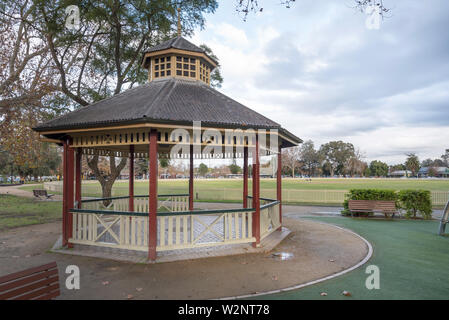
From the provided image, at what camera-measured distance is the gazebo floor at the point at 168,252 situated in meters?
6.66

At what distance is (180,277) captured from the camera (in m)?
5.40

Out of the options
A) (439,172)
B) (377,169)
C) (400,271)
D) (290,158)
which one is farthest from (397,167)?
(400,271)

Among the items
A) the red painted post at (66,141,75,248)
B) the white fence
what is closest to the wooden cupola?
the red painted post at (66,141,75,248)

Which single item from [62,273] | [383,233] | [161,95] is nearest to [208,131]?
[161,95]

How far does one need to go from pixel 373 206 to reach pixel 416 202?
201 cm

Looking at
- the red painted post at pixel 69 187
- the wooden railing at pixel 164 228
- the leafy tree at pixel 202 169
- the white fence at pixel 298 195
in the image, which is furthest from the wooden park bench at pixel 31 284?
the leafy tree at pixel 202 169

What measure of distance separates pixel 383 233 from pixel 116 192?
2410 centimetres

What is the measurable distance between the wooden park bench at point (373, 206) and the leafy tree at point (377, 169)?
107 meters

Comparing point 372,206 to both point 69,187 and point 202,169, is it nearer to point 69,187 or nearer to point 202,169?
point 69,187

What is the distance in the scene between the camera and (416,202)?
42.9 ft

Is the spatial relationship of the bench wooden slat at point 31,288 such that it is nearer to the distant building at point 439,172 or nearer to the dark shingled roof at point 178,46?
the dark shingled roof at point 178,46

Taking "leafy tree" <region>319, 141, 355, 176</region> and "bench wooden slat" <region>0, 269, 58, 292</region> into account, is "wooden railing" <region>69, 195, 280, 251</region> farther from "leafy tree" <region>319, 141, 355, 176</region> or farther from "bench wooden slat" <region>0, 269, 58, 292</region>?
"leafy tree" <region>319, 141, 355, 176</region>

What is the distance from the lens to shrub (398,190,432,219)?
42.4ft

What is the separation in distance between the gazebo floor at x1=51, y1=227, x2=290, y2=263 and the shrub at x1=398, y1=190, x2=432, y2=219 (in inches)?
362
